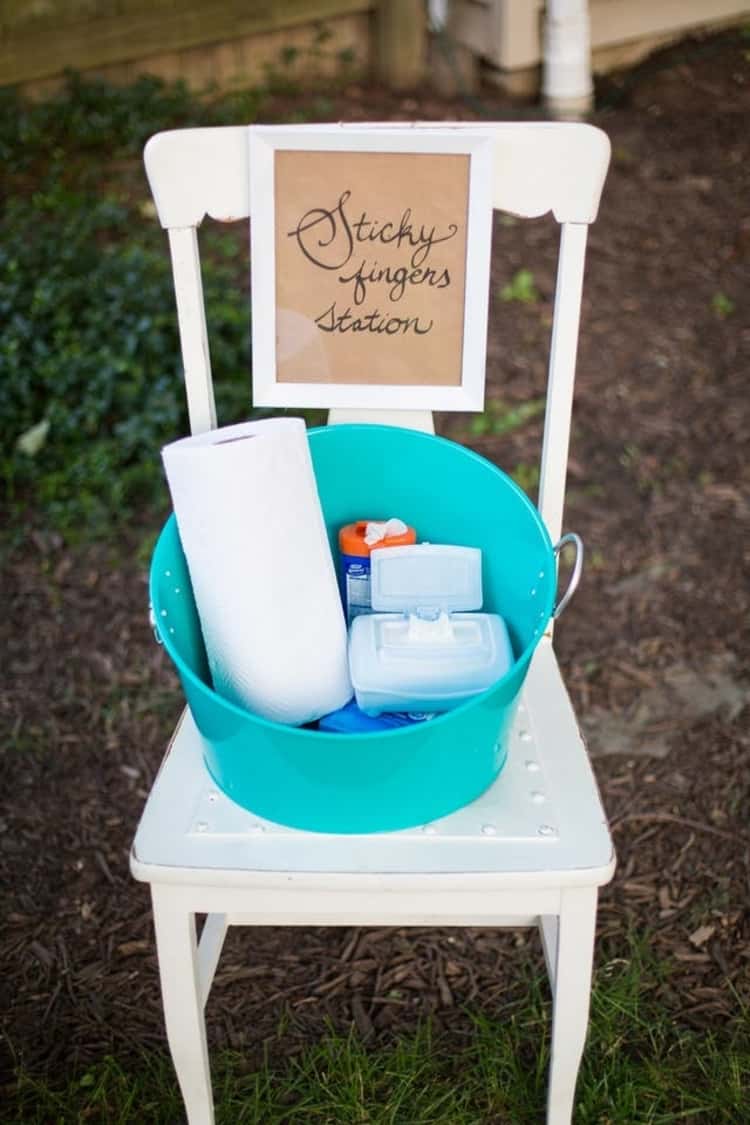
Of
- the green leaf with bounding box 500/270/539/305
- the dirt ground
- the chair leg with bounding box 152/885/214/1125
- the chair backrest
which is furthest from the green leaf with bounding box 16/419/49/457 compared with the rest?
the chair leg with bounding box 152/885/214/1125

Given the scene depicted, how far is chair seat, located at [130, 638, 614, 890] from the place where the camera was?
930 mm

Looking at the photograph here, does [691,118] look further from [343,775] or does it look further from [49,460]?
[343,775]

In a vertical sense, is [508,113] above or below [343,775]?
above

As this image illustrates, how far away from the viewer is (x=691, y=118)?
3201 mm

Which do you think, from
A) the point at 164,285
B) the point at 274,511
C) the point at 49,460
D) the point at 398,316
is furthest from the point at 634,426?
the point at 274,511

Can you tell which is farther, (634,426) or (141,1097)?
(634,426)

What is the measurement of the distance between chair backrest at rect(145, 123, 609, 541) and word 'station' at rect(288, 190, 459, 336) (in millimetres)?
61

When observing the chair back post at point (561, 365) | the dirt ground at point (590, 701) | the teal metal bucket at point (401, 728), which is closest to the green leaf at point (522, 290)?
the dirt ground at point (590, 701)

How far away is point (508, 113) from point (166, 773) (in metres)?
2.72

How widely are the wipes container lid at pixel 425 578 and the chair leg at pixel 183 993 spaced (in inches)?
12.8

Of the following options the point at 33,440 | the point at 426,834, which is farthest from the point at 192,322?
the point at 33,440

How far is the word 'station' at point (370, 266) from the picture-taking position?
1.05 m

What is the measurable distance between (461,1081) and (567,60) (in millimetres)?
2746

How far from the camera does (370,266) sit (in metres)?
1.08
